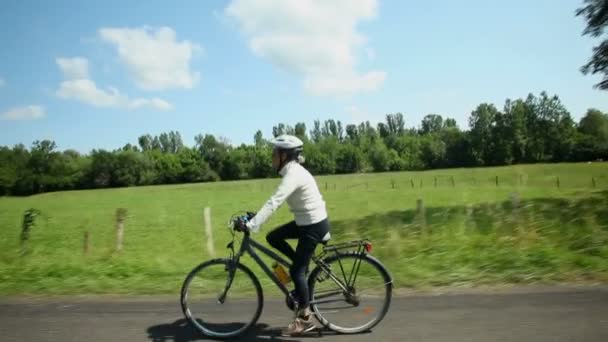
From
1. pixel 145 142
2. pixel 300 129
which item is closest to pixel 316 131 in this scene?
pixel 300 129

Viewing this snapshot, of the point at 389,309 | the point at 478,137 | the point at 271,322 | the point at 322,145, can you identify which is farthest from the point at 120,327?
the point at 322,145

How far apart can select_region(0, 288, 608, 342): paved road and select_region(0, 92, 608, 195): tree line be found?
263ft

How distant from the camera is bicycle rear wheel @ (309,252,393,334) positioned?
446 centimetres

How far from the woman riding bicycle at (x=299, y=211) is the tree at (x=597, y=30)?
1611 cm

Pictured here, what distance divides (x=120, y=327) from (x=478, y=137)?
98948 millimetres

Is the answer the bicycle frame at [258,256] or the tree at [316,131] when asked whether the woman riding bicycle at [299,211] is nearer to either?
the bicycle frame at [258,256]

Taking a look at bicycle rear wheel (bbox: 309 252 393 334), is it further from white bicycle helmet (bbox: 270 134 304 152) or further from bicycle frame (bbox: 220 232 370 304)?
white bicycle helmet (bbox: 270 134 304 152)

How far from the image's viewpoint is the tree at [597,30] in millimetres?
15125

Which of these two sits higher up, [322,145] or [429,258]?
[322,145]

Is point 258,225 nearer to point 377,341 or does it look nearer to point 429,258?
point 377,341

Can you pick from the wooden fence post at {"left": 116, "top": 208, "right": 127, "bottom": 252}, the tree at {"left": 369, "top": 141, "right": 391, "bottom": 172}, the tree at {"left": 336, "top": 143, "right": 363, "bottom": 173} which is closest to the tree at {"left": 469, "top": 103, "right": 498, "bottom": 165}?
the tree at {"left": 369, "top": 141, "right": 391, "bottom": 172}

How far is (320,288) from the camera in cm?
453

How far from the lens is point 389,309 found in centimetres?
495

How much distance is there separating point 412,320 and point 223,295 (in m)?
2.20
